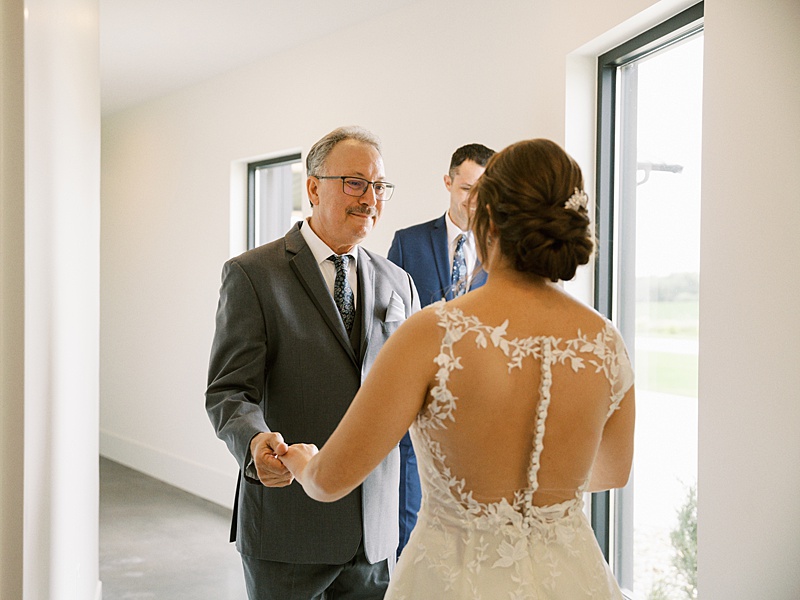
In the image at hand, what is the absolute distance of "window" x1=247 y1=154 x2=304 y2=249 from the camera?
20.2 ft

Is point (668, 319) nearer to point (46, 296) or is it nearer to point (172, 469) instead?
point (46, 296)

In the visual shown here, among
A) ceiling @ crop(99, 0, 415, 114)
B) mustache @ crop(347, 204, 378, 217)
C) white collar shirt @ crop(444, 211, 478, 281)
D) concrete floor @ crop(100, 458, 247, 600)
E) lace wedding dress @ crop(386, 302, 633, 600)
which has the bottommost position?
concrete floor @ crop(100, 458, 247, 600)

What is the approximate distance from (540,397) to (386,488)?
87 centimetres

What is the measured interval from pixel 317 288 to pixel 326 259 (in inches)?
5.5

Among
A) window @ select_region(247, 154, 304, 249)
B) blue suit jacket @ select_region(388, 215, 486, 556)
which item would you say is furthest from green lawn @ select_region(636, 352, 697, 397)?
window @ select_region(247, 154, 304, 249)

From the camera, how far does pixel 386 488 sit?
223cm

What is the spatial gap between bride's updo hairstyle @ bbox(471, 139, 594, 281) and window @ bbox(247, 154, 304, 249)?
15.2 ft

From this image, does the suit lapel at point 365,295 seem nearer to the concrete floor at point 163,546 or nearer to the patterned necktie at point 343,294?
the patterned necktie at point 343,294

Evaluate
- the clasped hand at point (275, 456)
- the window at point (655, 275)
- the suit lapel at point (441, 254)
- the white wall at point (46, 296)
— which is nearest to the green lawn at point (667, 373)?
the window at point (655, 275)

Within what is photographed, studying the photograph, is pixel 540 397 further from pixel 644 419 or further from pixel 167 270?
pixel 167 270

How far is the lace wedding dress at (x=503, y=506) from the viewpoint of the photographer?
1.46 meters

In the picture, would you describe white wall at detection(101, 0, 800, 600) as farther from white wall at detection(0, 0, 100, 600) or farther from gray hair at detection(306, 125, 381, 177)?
white wall at detection(0, 0, 100, 600)

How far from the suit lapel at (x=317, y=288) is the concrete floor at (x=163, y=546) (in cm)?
273

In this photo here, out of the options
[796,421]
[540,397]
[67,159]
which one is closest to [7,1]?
[67,159]
